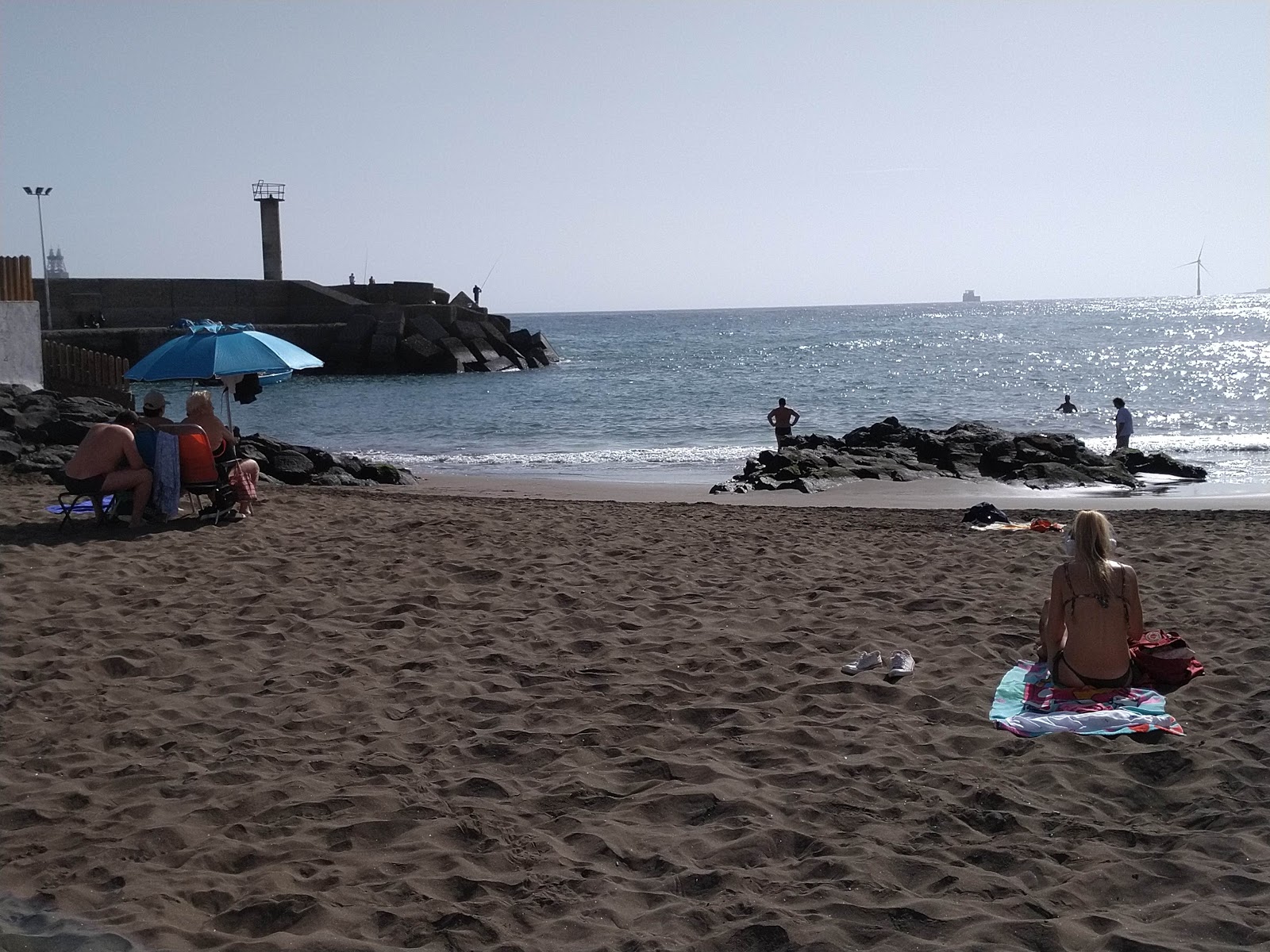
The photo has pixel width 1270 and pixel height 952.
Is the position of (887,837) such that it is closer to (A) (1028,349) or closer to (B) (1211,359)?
(B) (1211,359)

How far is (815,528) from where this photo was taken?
1066 centimetres

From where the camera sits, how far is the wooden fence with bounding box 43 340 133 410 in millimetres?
21344

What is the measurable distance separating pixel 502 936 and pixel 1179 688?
3597mm

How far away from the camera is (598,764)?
4.54m

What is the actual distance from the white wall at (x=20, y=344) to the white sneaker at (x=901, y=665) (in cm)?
1607

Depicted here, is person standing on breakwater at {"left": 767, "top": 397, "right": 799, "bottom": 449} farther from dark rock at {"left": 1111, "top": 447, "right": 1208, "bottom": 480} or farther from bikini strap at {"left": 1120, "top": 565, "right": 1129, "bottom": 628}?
bikini strap at {"left": 1120, "top": 565, "right": 1129, "bottom": 628}

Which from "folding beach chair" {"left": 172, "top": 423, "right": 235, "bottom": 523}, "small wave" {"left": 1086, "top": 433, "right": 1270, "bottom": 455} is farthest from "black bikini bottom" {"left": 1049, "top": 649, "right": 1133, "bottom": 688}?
"small wave" {"left": 1086, "top": 433, "right": 1270, "bottom": 455}

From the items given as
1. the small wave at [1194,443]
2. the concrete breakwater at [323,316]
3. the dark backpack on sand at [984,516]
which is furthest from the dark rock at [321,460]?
the concrete breakwater at [323,316]

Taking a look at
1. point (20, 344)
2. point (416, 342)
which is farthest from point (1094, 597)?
point (416, 342)

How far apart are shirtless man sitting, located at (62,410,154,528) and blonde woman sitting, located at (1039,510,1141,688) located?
7359mm

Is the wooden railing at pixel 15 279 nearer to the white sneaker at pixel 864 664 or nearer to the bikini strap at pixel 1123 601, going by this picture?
the white sneaker at pixel 864 664

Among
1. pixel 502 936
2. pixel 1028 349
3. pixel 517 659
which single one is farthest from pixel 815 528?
pixel 1028 349

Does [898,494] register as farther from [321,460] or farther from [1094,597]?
[1094,597]

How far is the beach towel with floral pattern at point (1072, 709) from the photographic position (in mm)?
4754
